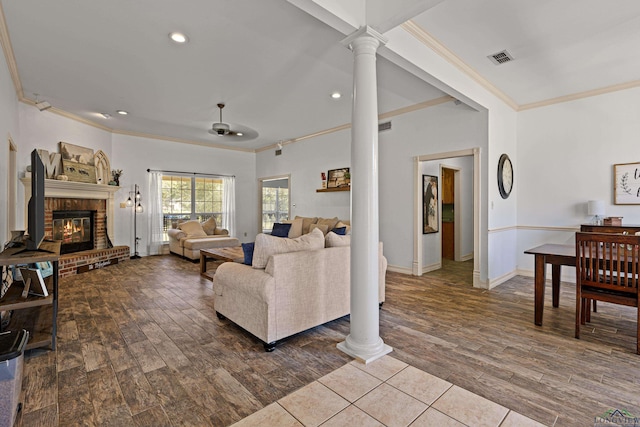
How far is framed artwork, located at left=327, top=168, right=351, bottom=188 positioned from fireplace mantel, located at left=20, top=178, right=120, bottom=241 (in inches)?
177

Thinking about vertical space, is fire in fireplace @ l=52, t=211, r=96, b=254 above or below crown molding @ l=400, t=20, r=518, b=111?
below

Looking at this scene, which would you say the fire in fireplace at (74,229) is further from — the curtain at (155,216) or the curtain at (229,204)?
the curtain at (229,204)

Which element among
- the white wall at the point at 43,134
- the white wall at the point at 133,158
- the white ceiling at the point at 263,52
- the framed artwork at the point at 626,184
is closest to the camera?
the white ceiling at the point at 263,52

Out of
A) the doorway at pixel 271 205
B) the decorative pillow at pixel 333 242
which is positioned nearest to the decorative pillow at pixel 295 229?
the doorway at pixel 271 205

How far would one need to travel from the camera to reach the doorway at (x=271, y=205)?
29.0ft

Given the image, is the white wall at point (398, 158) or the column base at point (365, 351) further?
the white wall at point (398, 158)

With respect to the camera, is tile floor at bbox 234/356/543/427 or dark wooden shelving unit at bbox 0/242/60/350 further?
dark wooden shelving unit at bbox 0/242/60/350

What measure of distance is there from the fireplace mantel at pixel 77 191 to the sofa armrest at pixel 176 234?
44.6 inches

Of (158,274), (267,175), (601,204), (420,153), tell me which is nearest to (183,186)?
(267,175)

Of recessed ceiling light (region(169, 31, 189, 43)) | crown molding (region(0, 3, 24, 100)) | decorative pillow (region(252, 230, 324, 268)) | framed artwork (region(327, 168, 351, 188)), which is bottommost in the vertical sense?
decorative pillow (region(252, 230, 324, 268))

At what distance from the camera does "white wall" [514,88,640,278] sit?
407cm

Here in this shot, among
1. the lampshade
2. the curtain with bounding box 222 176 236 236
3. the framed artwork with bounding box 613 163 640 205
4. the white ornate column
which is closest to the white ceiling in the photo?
the white ornate column

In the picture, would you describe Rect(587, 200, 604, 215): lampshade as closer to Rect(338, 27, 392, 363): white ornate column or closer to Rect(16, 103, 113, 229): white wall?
Rect(338, 27, 392, 363): white ornate column

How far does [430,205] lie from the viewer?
550 cm
